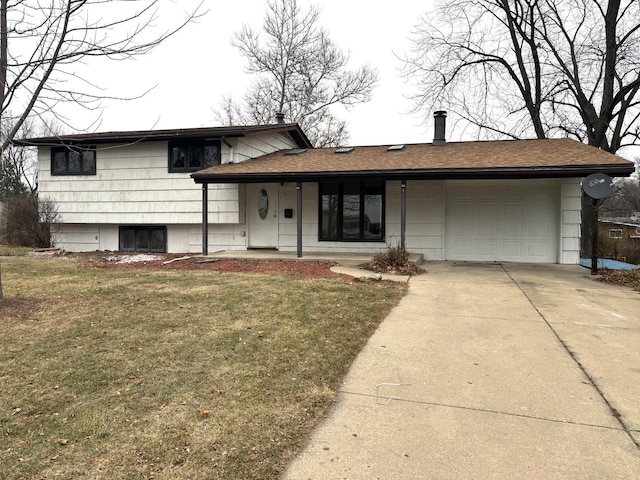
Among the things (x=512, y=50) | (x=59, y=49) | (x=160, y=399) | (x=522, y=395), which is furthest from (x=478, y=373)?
(x=512, y=50)

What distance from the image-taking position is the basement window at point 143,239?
14.2 m

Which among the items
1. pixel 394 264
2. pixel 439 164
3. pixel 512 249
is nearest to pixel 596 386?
pixel 394 264

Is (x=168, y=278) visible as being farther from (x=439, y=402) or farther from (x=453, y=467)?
(x=453, y=467)

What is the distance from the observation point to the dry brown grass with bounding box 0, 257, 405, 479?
2.42m

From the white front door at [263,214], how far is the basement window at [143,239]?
3.05 m

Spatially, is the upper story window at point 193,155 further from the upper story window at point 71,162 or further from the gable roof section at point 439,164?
the upper story window at point 71,162

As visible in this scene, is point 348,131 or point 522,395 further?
point 348,131

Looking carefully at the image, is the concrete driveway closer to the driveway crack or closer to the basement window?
the driveway crack

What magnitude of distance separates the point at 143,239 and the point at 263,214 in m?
4.28

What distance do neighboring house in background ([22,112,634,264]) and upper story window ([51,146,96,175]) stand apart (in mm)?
45

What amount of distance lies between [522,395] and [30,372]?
13.0 ft

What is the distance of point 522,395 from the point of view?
3.37 m

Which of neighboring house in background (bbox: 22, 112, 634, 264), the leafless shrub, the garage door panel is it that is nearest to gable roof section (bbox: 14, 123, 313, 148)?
neighboring house in background (bbox: 22, 112, 634, 264)

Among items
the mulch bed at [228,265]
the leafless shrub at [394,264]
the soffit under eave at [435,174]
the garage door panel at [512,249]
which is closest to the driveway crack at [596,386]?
the leafless shrub at [394,264]
